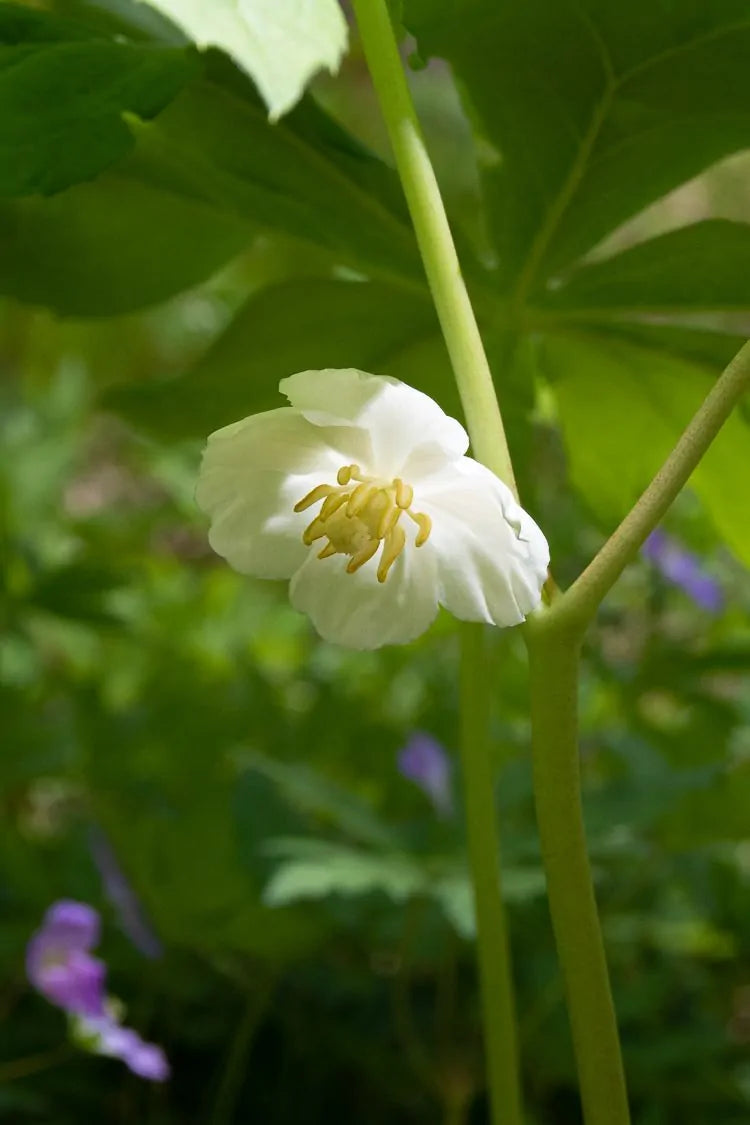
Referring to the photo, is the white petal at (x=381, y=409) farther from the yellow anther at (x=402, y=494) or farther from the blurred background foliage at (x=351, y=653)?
the blurred background foliage at (x=351, y=653)

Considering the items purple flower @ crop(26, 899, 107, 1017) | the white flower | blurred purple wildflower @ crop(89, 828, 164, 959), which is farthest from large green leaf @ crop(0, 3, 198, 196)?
blurred purple wildflower @ crop(89, 828, 164, 959)

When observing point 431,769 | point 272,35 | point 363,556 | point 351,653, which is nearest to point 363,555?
point 363,556

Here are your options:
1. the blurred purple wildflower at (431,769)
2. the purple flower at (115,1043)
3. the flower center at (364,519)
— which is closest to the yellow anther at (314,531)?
the flower center at (364,519)

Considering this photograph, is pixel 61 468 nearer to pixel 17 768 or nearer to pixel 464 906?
pixel 17 768

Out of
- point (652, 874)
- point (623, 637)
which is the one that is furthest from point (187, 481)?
point (652, 874)

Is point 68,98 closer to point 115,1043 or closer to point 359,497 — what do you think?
point 359,497

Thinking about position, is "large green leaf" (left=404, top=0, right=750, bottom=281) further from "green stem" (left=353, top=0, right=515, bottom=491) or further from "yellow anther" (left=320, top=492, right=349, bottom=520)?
"yellow anther" (left=320, top=492, right=349, bottom=520)
